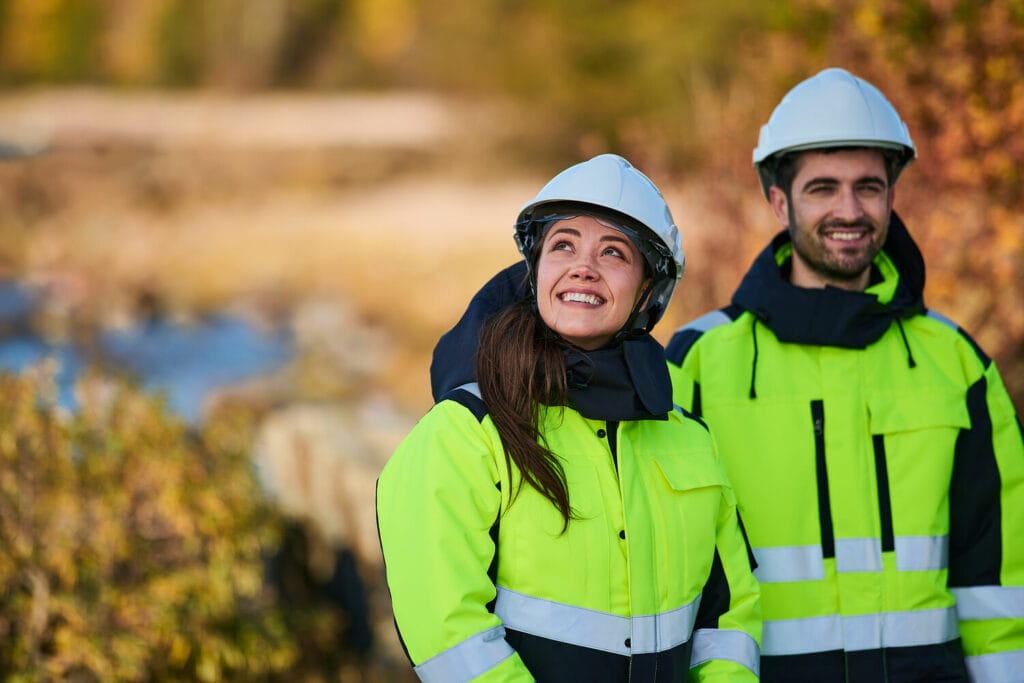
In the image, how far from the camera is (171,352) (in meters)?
5.91

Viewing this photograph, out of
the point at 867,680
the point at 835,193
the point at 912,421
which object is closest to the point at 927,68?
the point at 835,193

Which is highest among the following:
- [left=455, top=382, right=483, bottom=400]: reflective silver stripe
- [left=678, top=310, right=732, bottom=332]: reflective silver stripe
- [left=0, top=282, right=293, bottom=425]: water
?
[left=0, top=282, right=293, bottom=425]: water

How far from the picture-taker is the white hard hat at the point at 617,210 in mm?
2307

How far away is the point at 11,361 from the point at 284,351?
4.63 ft

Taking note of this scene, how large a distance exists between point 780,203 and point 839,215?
0.24m

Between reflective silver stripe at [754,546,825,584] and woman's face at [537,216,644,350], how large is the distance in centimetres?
77

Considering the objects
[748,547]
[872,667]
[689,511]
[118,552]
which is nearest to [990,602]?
[872,667]

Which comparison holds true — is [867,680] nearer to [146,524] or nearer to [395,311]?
[146,524]

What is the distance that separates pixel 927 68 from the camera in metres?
5.15

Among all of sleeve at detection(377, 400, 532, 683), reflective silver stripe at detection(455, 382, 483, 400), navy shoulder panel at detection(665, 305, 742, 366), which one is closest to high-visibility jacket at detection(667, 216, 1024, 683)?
navy shoulder panel at detection(665, 305, 742, 366)

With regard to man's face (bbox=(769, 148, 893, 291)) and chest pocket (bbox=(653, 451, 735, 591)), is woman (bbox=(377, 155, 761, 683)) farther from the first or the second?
man's face (bbox=(769, 148, 893, 291))

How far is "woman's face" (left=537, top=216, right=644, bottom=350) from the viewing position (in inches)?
89.2

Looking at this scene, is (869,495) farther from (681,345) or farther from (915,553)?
(681,345)

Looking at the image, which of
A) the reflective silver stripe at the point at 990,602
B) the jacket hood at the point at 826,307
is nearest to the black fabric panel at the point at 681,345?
the jacket hood at the point at 826,307
